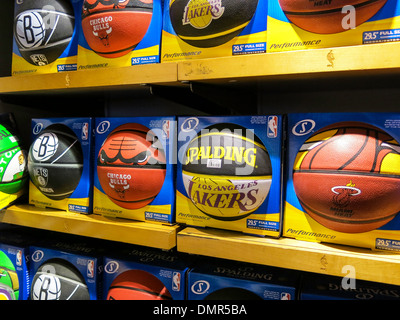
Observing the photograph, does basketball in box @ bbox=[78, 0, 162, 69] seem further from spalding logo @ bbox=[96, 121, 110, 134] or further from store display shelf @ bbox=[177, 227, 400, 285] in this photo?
store display shelf @ bbox=[177, 227, 400, 285]

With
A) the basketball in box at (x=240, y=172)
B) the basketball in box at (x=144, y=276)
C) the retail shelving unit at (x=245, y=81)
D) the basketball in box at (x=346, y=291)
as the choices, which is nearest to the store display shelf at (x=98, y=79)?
the retail shelving unit at (x=245, y=81)

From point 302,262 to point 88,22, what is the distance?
1020mm

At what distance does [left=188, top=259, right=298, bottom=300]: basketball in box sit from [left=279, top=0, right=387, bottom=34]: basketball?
731 millimetres

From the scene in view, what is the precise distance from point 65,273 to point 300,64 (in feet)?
3.73

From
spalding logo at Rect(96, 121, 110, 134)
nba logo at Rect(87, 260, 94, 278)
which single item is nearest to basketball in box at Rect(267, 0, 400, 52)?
spalding logo at Rect(96, 121, 110, 134)

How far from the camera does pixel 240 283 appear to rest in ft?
3.17

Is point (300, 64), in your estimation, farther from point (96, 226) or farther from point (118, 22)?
point (96, 226)

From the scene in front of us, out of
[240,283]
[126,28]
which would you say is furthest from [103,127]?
[240,283]

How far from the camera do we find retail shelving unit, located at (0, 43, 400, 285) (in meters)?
0.74

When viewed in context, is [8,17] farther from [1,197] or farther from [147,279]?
[147,279]

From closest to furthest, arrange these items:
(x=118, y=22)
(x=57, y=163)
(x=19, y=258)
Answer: (x=118, y=22) → (x=57, y=163) → (x=19, y=258)

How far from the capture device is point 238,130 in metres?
0.91

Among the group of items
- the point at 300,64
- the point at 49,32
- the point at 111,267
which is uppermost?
the point at 49,32
